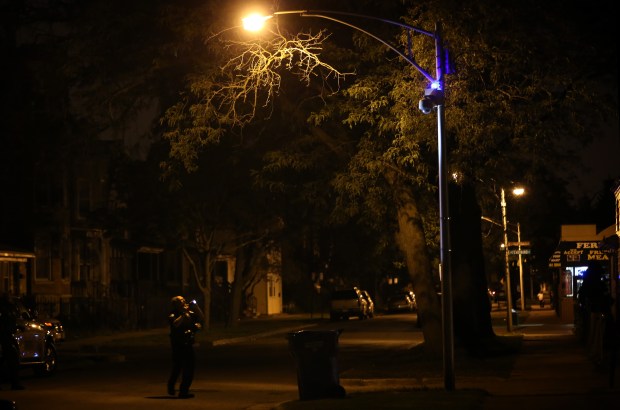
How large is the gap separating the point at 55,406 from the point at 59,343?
18.9 meters

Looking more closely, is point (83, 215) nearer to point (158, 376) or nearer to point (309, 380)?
point (158, 376)

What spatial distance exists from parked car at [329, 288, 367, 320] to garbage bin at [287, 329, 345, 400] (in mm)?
41808

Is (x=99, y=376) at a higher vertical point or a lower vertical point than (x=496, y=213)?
lower

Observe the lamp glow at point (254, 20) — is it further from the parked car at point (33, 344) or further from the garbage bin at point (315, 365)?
the parked car at point (33, 344)

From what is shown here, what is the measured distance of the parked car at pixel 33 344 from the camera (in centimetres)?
2094

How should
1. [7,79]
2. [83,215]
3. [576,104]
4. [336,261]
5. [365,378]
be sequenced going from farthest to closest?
[336,261]
[83,215]
[7,79]
[576,104]
[365,378]

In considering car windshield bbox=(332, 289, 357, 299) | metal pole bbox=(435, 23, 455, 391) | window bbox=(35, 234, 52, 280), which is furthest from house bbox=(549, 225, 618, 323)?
window bbox=(35, 234, 52, 280)

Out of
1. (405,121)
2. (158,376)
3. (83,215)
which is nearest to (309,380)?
(405,121)

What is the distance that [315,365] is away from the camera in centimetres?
1605

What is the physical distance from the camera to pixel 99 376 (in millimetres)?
22859

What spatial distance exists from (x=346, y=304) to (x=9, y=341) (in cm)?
4046

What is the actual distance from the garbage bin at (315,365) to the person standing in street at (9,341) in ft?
19.7

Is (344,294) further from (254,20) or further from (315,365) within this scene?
(254,20)

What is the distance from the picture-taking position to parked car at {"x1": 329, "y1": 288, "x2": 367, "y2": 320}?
Result: 190 feet
